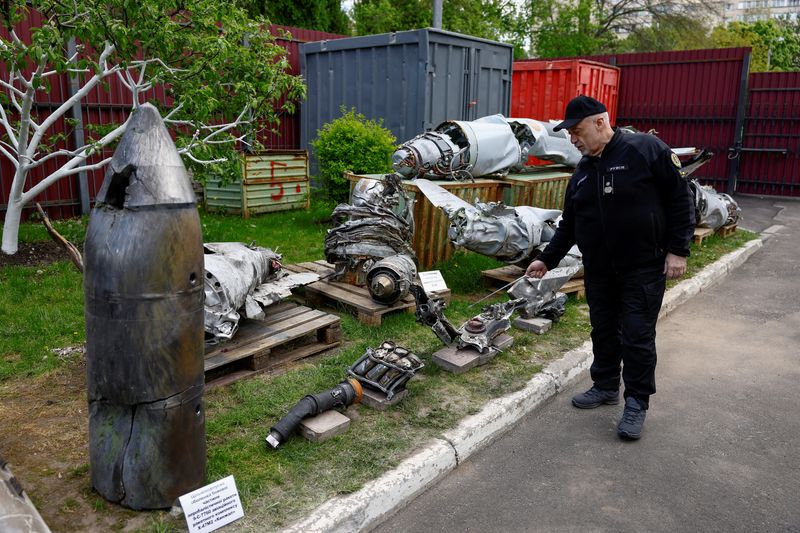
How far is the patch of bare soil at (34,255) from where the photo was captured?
6.59 meters

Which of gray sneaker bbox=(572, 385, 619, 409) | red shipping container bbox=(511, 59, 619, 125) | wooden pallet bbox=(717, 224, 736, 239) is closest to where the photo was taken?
gray sneaker bbox=(572, 385, 619, 409)

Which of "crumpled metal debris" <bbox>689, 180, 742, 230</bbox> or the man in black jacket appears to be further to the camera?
"crumpled metal debris" <bbox>689, 180, 742, 230</bbox>

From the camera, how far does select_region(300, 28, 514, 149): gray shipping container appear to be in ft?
31.4

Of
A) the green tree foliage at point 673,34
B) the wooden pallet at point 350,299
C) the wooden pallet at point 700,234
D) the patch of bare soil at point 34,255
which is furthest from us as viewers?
the green tree foliage at point 673,34

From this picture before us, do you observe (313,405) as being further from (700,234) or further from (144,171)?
(700,234)

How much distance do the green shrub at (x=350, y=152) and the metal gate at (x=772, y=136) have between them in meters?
10.2

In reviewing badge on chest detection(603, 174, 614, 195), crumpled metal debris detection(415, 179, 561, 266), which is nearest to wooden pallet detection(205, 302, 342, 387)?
crumpled metal debris detection(415, 179, 561, 266)

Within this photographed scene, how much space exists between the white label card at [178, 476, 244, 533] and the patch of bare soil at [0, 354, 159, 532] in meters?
0.22

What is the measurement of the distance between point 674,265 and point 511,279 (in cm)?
263

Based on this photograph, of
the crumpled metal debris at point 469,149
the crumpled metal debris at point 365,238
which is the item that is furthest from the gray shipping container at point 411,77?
the crumpled metal debris at point 365,238

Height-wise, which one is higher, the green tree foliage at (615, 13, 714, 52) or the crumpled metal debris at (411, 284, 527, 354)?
the green tree foliage at (615, 13, 714, 52)

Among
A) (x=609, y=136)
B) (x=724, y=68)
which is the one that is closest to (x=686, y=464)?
(x=609, y=136)

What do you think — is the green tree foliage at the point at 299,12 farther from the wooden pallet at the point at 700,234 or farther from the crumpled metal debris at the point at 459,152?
the wooden pallet at the point at 700,234

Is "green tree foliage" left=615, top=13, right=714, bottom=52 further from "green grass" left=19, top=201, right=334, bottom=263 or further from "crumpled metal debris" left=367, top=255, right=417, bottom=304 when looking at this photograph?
"crumpled metal debris" left=367, top=255, right=417, bottom=304
